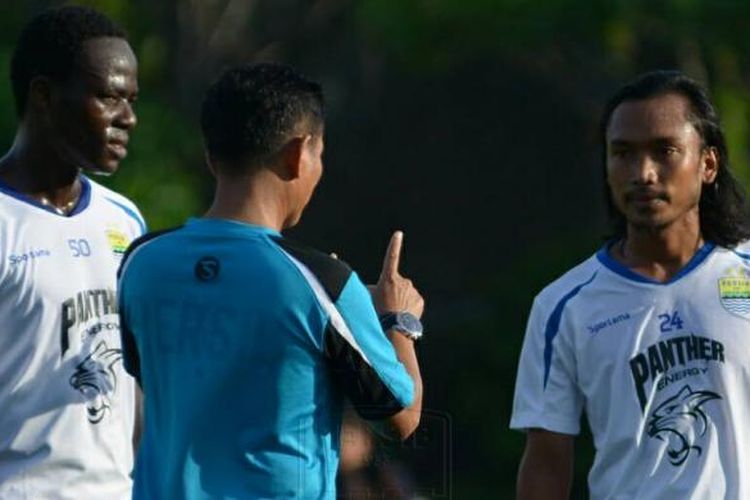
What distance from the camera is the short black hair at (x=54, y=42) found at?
6.32 m

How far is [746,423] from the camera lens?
597cm

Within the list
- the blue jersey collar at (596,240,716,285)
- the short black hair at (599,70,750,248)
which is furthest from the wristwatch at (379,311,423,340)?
the short black hair at (599,70,750,248)

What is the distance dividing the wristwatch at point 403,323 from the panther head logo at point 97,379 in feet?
3.66

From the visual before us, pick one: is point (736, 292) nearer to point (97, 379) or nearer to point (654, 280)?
point (654, 280)

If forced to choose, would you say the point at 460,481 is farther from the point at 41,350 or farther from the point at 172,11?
the point at 41,350

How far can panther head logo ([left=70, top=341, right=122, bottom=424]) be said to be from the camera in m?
6.07

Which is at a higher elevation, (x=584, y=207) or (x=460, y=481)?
(x=584, y=207)

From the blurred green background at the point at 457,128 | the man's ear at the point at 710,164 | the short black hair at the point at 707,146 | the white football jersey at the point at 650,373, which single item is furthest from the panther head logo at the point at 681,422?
the blurred green background at the point at 457,128

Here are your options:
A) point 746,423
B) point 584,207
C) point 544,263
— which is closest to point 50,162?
point 746,423

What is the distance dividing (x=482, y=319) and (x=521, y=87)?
9.10 ft

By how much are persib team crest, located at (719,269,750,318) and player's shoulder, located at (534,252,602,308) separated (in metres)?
0.35

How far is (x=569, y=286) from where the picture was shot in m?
6.25

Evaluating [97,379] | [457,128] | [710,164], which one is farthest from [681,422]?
[457,128]

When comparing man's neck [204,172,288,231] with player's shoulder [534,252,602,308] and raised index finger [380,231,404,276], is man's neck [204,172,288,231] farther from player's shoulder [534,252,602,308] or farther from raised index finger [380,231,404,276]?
player's shoulder [534,252,602,308]
